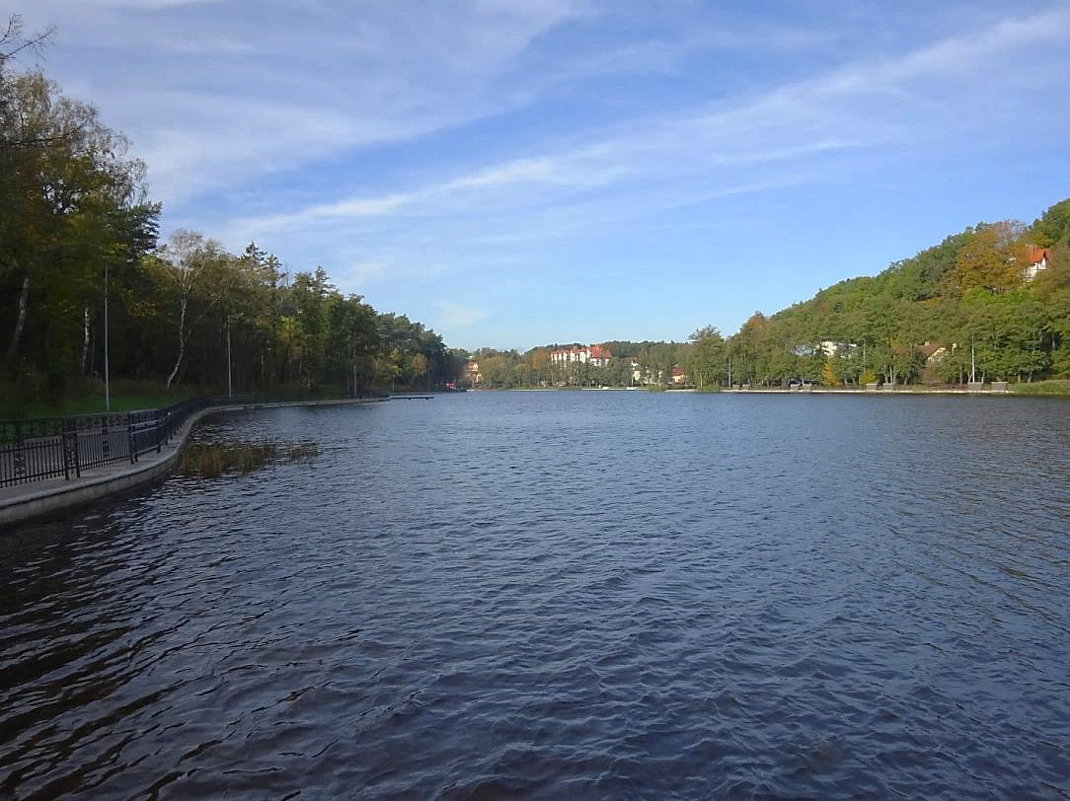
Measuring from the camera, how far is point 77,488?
17.3 m

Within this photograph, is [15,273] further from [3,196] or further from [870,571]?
[870,571]

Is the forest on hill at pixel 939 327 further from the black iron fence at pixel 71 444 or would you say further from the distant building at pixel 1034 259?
the black iron fence at pixel 71 444

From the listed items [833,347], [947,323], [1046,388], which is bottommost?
[1046,388]

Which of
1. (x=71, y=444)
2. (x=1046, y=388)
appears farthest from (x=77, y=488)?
(x=1046, y=388)

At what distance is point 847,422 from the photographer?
51.3m

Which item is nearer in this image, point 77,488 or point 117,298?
point 77,488

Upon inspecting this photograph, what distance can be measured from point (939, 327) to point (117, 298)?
101243mm

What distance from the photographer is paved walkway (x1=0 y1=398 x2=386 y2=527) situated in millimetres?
15125

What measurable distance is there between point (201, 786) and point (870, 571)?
1058cm

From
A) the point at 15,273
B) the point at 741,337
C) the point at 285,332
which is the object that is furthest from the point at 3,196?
the point at 741,337

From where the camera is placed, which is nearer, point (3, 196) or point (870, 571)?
point (870, 571)

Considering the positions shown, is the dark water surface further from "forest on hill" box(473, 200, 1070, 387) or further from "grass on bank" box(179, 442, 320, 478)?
"forest on hill" box(473, 200, 1070, 387)

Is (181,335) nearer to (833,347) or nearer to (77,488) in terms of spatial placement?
(77,488)

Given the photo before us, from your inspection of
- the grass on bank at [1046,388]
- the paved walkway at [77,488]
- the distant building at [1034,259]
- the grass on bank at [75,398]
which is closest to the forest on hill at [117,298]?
the grass on bank at [75,398]
